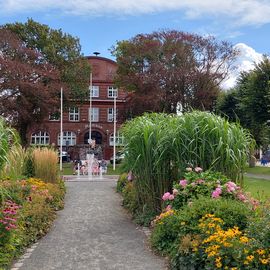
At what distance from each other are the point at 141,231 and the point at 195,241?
124 inches

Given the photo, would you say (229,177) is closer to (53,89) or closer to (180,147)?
(180,147)

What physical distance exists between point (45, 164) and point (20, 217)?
22.6 feet

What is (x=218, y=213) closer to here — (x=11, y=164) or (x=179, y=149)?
(x=179, y=149)

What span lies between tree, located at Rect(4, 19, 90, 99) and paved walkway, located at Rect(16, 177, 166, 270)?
101ft

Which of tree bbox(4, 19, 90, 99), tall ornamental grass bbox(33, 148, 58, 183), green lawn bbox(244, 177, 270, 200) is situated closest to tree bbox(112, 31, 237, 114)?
tree bbox(4, 19, 90, 99)

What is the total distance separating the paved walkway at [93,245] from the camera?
5984 millimetres

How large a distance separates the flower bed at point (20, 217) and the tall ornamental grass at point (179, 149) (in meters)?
2.05

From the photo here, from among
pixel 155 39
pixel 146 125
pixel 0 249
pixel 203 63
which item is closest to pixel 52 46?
pixel 155 39

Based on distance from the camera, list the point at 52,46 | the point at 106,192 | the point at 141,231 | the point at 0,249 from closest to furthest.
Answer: the point at 0,249
the point at 141,231
the point at 106,192
the point at 52,46

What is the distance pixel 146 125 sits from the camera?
9.20 meters

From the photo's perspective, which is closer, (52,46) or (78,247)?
(78,247)

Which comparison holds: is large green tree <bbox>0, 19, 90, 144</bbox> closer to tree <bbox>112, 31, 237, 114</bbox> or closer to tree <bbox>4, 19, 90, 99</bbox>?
tree <bbox>4, 19, 90, 99</bbox>

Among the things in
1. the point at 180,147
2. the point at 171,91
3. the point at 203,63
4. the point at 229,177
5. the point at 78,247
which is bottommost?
the point at 78,247

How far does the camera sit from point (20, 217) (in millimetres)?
7266
